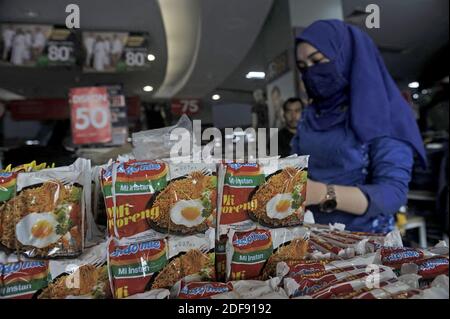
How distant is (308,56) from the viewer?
0.97 meters

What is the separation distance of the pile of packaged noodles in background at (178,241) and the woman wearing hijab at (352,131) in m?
0.31

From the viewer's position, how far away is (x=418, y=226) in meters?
A: 2.72

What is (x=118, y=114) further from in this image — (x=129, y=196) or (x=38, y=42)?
(x=129, y=196)

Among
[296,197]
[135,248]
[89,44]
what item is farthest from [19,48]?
[296,197]

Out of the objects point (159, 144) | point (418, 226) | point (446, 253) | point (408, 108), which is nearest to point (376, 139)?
point (408, 108)

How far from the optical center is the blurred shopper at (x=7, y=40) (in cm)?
83

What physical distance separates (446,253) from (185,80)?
1.90 ft

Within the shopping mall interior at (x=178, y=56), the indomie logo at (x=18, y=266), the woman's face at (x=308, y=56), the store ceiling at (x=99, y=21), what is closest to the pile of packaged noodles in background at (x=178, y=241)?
the indomie logo at (x=18, y=266)

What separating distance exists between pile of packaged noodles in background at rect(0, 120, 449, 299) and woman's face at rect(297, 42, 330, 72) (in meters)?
0.39

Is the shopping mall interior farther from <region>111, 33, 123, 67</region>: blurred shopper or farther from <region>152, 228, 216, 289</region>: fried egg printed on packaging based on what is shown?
<region>152, 228, 216, 289</region>: fried egg printed on packaging

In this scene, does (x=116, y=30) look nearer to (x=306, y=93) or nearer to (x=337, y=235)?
(x=306, y=93)

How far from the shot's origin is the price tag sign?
770mm

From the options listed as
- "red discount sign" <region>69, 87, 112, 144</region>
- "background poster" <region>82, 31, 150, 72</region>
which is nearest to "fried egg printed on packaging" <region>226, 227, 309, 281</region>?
"background poster" <region>82, 31, 150, 72</region>
